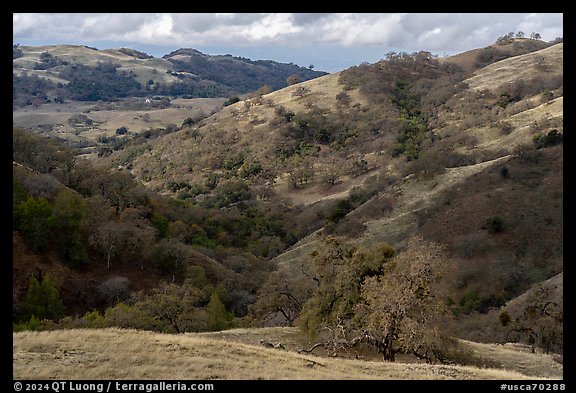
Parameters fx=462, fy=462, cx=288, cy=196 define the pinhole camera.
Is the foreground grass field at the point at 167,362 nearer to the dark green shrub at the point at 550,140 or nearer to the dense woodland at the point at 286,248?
the dense woodland at the point at 286,248

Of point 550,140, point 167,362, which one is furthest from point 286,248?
point 167,362

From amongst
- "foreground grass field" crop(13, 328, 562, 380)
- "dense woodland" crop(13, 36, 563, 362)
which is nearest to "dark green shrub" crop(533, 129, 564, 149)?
"dense woodland" crop(13, 36, 563, 362)

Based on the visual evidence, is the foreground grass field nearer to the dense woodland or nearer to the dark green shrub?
the dense woodland

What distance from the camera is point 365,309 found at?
20.0 meters

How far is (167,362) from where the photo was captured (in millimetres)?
12164

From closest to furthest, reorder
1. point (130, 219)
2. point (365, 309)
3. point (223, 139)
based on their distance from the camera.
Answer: point (365, 309)
point (130, 219)
point (223, 139)

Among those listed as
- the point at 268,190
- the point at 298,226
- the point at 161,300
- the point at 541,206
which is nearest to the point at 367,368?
the point at 161,300

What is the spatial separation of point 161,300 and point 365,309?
11.1m

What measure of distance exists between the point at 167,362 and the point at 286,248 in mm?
45514

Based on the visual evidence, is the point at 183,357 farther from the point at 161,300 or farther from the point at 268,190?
the point at 268,190

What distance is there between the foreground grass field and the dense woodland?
13.0 feet

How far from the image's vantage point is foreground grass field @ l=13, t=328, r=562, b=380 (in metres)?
11.2
